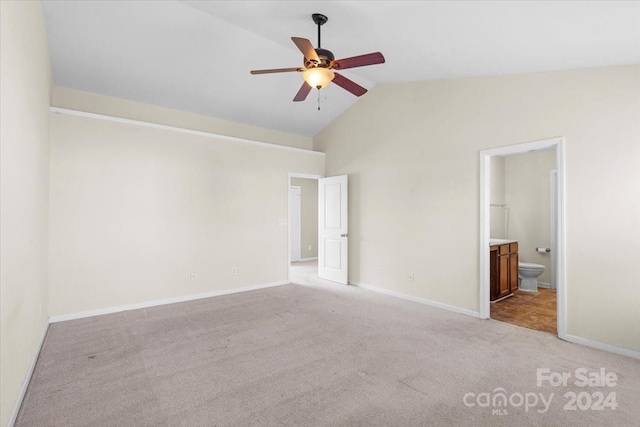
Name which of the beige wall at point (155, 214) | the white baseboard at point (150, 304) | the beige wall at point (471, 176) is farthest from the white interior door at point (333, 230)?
the white baseboard at point (150, 304)

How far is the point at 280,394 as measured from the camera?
228 cm

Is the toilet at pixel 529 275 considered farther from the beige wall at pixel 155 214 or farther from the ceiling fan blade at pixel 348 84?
the ceiling fan blade at pixel 348 84

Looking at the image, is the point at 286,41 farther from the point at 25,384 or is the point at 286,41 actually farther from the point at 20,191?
the point at 25,384

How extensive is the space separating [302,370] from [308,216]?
6.26 metres

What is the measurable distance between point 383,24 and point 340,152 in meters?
3.09

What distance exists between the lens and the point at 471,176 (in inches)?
157

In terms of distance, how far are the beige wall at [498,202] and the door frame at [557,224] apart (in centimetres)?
239

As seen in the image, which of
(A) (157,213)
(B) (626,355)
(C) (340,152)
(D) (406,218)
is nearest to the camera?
(B) (626,355)

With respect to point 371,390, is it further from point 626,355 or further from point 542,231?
point 542,231

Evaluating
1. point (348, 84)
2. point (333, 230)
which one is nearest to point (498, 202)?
point (333, 230)

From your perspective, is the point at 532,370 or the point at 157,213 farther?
the point at 157,213

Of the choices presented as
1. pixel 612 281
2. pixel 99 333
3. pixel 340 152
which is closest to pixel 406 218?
pixel 340 152

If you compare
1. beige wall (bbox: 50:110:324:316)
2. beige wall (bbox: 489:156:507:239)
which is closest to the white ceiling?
beige wall (bbox: 50:110:324:316)

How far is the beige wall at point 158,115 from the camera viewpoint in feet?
13.7
